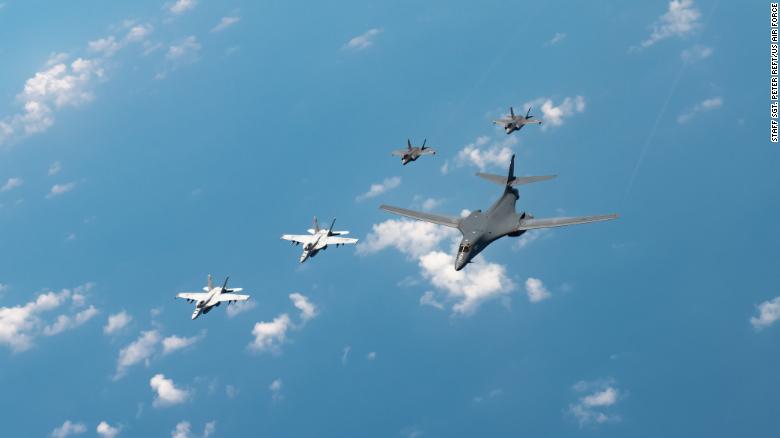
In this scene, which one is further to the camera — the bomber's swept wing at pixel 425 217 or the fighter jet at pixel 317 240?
the fighter jet at pixel 317 240

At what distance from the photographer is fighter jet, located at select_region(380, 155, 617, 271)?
3504 inches

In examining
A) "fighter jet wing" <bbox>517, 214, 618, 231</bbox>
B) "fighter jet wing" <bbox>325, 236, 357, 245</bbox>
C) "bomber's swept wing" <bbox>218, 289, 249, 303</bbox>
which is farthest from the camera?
"fighter jet wing" <bbox>325, 236, 357, 245</bbox>

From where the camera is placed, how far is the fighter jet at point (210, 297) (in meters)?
126

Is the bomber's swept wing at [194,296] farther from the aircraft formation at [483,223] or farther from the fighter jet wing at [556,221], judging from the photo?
the fighter jet wing at [556,221]

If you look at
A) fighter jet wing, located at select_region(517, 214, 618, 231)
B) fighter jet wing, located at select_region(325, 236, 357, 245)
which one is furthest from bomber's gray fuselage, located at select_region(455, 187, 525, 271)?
fighter jet wing, located at select_region(325, 236, 357, 245)

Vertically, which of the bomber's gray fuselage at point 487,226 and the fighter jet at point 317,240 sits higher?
the fighter jet at point 317,240

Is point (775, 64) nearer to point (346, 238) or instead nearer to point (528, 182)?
point (528, 182)

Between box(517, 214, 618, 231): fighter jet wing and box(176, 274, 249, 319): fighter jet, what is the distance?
185 feet

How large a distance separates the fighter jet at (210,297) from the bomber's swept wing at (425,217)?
38.0 metres

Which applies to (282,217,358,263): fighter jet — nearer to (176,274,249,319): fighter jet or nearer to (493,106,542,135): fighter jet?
(176,274,249,319): fighter jet

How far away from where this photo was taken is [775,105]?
111562 millimetres

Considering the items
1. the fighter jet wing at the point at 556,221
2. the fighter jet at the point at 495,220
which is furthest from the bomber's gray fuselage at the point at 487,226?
the fighter jet wing at the point at 556,221

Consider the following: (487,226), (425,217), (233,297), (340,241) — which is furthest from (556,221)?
(233,297)

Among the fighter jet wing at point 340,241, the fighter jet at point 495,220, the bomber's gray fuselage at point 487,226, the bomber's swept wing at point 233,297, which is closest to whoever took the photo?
the bomber's gray fuselage at point 487,226
